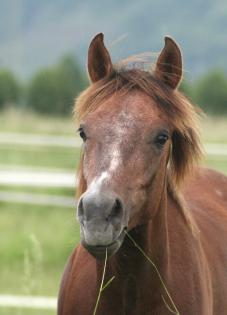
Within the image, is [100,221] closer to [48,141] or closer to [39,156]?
[39,156]

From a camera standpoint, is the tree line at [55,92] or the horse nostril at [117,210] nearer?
the horse nostril at [117,210]

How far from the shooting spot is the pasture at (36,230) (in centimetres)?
917

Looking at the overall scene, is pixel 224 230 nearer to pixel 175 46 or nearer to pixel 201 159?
pixel 201 159

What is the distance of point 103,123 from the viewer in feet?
16.3

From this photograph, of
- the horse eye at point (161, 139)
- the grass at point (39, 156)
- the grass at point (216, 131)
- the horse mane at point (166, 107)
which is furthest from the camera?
the grass at point (216, 131)

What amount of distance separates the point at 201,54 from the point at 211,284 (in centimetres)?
15501

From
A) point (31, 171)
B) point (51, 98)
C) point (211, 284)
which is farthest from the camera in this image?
point (51, 98)

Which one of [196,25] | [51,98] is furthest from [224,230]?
[196,25]

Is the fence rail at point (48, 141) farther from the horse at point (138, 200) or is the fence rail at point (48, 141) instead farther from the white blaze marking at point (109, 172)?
the white blaze marking at point (109, 172)

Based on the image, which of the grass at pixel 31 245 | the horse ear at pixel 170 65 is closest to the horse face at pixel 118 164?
the horse ear at pixel 170 65

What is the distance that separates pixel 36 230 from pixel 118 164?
34.0 feet

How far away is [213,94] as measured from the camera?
46844 mm

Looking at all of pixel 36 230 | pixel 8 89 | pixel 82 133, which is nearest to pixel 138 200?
pixel 82 133

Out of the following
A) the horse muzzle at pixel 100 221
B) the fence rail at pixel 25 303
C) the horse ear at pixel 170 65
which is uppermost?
the horse ear at pixel 170 65
